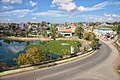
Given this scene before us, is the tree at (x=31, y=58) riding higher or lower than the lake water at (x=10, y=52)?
higher

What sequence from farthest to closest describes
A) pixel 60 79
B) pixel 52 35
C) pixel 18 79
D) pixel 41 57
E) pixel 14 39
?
pixel 14 39 → pixel 52 35 → pixel 41 57 → pixel 60 79 → pixel 18 79

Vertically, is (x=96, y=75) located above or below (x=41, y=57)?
below

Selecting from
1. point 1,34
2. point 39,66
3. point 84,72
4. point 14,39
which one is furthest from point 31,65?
point 1,34

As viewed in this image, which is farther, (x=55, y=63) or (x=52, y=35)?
(x=52, y=35)

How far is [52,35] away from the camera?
69688 millimetres

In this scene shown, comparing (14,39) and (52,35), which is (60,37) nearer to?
(52,35)

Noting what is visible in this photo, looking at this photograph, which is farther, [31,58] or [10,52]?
[10,52]

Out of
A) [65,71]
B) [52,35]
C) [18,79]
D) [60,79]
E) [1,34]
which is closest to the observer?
[18,79]

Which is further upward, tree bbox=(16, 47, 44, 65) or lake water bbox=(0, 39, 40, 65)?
tree bbox=(16, 47, 44, 65)

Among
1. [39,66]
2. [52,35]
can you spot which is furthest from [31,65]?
[52,35]

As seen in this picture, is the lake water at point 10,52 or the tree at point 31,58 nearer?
the tree at point 31,58

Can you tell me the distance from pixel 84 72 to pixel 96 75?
4.74ft

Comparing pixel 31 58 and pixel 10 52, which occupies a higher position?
pixel 31 58

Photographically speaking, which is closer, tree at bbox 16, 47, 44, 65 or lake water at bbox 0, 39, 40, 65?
tree at bbox 16, 47, 44, 65
